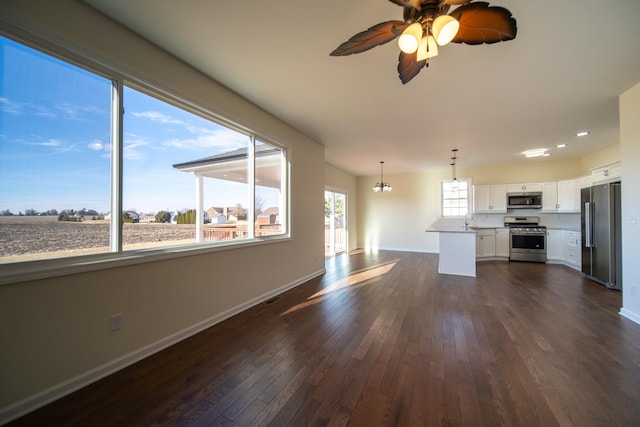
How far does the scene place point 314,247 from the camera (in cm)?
483

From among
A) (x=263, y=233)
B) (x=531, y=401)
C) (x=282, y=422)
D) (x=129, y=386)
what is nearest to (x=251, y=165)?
(x=263, y=233)

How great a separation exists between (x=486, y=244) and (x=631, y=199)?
410 centimetres

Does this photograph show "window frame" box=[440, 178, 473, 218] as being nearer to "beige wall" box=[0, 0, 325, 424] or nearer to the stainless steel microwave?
the stainless steel microwave

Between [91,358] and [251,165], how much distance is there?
2.52 meters

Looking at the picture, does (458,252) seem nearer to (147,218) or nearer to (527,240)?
(527,240)

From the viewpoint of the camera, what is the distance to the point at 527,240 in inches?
248

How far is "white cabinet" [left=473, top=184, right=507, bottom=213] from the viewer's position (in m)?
6.71

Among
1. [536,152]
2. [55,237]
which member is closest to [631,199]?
[536,152]

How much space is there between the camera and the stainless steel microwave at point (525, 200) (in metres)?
A: 6.35

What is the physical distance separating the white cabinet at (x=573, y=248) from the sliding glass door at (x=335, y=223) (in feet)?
18.4

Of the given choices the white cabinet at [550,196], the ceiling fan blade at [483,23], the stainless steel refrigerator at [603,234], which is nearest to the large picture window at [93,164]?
the ceiling fan blade at [483,23]

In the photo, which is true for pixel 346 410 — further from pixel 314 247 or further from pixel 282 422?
pixel 314 247

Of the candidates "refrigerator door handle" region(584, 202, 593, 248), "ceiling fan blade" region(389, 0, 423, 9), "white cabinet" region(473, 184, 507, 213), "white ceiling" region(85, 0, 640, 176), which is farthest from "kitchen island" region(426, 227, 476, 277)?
"ceiling fan blade" region(389, 0, 423, 9)

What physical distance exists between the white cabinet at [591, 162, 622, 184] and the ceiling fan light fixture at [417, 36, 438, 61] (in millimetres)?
4524
